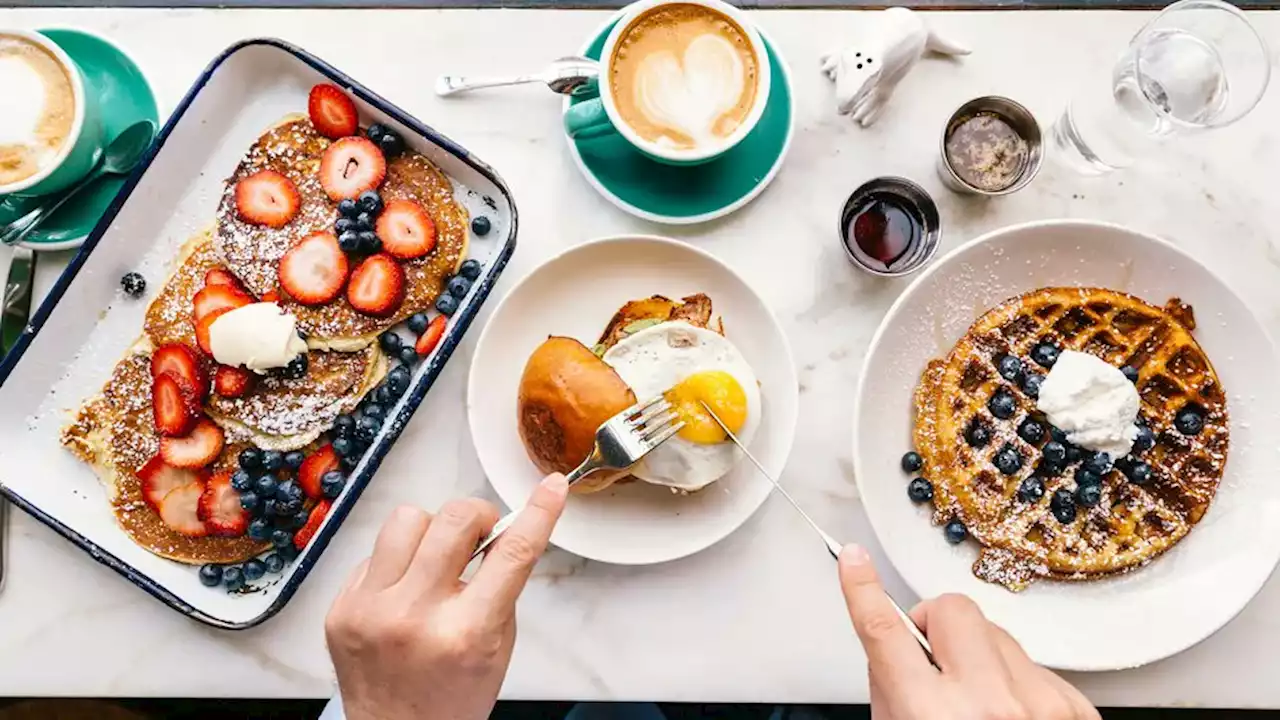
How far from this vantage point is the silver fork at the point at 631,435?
1.39m

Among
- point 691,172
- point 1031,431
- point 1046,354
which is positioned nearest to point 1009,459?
point 1031,431

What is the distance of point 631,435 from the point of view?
4.58ft

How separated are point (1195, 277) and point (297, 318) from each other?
139 cm

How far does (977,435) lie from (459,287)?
838 millimetres

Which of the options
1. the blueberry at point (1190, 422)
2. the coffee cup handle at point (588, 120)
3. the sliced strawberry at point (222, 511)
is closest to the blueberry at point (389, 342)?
the sliced strawberry at point (222, 511)

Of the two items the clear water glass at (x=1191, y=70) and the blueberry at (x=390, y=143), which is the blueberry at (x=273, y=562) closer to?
the blueberry at (x=390, y=143)

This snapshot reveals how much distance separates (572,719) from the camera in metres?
1.91

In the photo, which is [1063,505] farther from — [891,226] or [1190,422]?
[891,226]

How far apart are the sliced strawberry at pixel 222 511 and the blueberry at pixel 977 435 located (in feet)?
3.71

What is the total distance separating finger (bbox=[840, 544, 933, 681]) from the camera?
112 cm

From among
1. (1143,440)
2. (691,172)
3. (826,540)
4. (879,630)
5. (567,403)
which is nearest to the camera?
(879,630)

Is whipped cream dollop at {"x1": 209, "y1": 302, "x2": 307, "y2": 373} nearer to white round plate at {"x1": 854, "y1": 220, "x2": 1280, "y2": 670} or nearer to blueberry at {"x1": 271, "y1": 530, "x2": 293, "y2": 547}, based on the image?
blueberry at {"x1": 271, "y1": 530, "x2": 293, "y2": 547}

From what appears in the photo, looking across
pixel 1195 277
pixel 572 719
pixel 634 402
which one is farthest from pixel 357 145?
pixel 1195 277

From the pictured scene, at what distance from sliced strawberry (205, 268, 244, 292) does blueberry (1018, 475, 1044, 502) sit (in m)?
1.26
